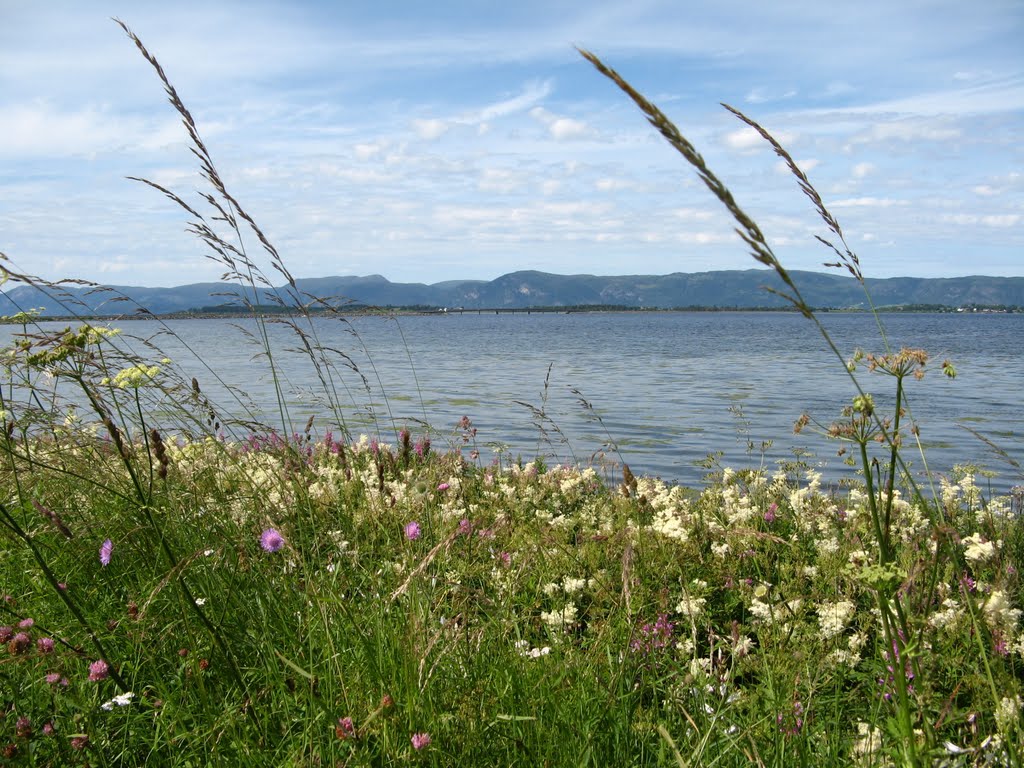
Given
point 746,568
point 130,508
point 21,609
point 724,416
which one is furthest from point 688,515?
point 724,416

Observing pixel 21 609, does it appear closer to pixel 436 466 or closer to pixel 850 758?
pixel 436 466

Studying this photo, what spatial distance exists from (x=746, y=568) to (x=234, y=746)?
3.38m

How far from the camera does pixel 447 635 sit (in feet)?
8.89

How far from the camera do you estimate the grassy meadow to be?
222 centimetres

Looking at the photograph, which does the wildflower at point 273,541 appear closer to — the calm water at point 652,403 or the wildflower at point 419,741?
the wildflower at point 419,741

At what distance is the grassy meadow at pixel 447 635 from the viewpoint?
2.22 m

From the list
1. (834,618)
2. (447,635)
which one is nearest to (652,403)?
(834,618)

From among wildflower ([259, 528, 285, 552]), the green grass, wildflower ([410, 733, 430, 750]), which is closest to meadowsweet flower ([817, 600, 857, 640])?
the green grass

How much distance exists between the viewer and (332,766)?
2.30m

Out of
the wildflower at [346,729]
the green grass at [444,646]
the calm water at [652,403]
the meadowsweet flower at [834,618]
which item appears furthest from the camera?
the calm water at [652,403]

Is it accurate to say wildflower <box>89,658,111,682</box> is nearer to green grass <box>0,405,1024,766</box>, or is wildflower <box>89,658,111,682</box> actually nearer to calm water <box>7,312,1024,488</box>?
green grass <box>0,405,1024,766</box>

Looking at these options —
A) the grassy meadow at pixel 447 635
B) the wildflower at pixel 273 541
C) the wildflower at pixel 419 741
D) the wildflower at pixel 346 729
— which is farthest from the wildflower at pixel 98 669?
the wildflower at pixel 419 741

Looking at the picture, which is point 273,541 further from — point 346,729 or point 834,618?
point 834,618

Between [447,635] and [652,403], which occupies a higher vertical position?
[447,635]
